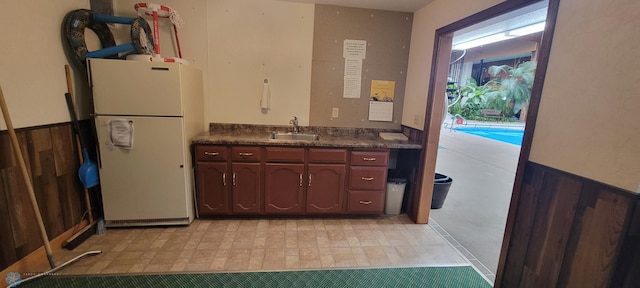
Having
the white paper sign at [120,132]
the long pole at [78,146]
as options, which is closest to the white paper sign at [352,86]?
the white paper sign at [120,132]

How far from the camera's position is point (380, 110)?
3127 mm

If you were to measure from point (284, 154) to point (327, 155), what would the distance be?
0.43 m

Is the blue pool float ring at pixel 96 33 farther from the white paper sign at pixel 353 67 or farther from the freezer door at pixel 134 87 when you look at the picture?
the white paper sign at pixel 353 67

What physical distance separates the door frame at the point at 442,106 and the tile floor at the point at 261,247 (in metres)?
0.43

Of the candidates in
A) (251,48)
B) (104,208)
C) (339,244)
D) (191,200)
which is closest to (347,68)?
(251,48)

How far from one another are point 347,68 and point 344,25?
1.52 ft

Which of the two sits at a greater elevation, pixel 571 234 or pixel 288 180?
pixel 571 234

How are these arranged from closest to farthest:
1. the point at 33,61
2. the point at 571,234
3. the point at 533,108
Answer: the point at 571,234 → the point at 533,108 → the point at 33,61

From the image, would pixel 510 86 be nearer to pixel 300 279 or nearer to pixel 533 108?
pixel 533 108

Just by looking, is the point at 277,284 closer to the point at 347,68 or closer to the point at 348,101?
the point at 348,101

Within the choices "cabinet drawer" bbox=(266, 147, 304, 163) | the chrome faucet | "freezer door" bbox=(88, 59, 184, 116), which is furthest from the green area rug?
the chrome faucet

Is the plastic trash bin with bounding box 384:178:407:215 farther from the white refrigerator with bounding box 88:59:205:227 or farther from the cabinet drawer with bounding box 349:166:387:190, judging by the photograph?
the white refrigerator with bounding box 88:59:205:227

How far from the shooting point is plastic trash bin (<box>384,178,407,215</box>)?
2.86m

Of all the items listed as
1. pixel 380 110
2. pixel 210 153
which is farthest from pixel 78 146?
pixel 380 110
